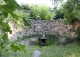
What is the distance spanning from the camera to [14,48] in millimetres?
413

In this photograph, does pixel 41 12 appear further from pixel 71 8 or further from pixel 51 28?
pixel 71 8

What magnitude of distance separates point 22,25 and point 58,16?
125 inches

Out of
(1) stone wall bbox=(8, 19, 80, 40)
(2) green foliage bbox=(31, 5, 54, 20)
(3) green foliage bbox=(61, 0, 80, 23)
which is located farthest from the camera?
(2) green foliage bbox=(31, 5, 54, 20)

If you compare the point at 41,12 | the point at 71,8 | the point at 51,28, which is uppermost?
the point at 71,8

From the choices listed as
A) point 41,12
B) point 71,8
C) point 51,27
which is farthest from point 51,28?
point 71,8

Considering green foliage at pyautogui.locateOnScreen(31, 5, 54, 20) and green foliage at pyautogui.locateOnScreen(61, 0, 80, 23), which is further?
green foliage at pyautogui.locateOnScreen(31, 5, 54, 20)

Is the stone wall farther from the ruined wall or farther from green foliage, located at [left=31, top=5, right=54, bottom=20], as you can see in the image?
green foliage, located at [left=31, top=5, right=54, bottom=20]

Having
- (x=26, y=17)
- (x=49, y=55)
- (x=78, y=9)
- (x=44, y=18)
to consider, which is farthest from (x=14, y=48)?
(x=44, y=18)

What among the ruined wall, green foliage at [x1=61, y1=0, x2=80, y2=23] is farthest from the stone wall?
green foliage at [x1=61, y1=0, x2=80, y2=23]

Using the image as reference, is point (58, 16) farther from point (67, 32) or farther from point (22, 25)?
point (22, 25)

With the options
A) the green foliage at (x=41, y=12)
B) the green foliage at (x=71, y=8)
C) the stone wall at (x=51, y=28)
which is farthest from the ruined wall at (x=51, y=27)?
the green foliage at (x=71, y=8)

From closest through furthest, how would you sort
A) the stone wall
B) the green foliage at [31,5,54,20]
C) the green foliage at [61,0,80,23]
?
→ 1. the green foliage at [61,0,80,23]
2. the stone wall
3. the green foliage at [31,5,54,20]

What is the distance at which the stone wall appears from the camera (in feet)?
37.6

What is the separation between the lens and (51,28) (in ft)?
39.3
